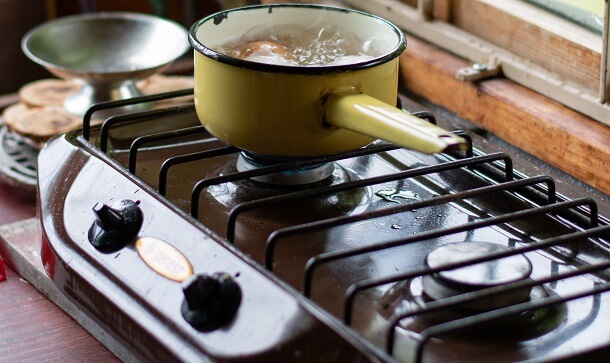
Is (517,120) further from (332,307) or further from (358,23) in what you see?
(332,307)

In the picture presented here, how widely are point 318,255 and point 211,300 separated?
145 mm

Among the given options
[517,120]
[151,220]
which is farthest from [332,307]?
[517,120]

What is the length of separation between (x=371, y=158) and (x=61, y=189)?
39 centimetres

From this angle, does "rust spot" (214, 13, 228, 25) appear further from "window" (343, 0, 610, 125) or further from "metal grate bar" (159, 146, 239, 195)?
"window" (343, 0, 610, 125)

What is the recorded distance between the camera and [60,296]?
45.9 inches

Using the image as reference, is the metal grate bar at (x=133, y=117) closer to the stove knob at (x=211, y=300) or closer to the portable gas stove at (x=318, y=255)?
the portable gas stove at (x=318, y=255)

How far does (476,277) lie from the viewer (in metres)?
0.89

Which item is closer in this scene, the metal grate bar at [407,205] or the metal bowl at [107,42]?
the metal grate bar at [407,205]

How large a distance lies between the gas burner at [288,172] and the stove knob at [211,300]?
26 centimetres

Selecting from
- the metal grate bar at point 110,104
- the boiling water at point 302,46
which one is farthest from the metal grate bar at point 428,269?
the metal grate bar at point 110,104

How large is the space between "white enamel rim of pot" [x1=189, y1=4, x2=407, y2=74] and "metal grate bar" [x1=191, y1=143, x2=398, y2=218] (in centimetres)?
11

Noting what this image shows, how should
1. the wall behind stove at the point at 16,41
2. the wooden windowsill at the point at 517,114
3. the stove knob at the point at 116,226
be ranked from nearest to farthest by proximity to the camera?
the stove knob at the point at 116,226 → the wooden windowsill at the point at 517,114 → the wall behind stove at the point at 16,41

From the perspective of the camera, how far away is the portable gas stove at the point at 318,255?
0.84 metres

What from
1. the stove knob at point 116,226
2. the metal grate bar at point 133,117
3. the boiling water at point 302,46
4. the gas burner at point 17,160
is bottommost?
the gas burner at point 17,160
